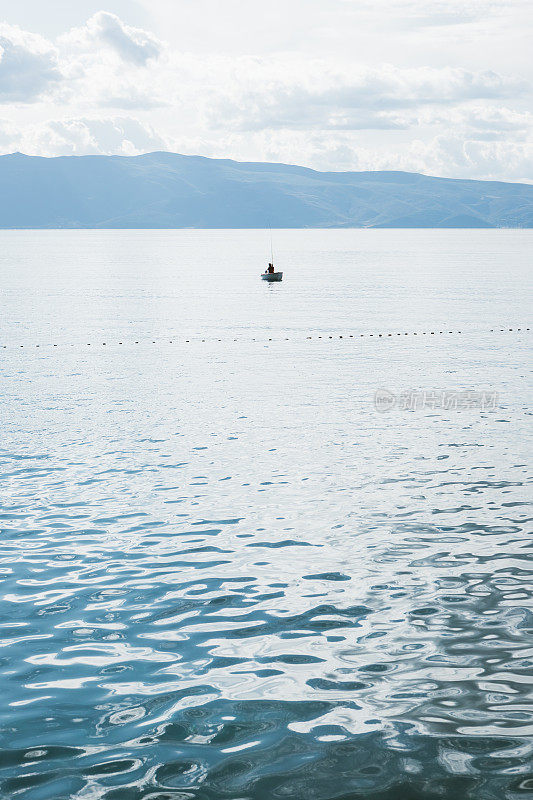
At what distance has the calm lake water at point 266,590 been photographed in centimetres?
1491

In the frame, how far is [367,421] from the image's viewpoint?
43625 millimetres

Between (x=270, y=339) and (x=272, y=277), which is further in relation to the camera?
(x=272, y=277)

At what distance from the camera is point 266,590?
22.5 m

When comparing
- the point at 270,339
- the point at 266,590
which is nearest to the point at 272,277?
the point at 270,339

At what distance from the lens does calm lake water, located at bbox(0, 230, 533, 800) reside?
587 inches

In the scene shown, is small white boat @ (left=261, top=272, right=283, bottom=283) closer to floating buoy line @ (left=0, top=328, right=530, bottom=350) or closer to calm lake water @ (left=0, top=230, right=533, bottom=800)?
floating buoy line @ (left=0, top=328, right=530, bottom=350)

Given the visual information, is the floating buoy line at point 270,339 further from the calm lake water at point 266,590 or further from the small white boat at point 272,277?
the small white boat at point 272,277

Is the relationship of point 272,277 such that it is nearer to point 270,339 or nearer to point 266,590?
point 270,339

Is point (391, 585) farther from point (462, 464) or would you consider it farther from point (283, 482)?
point (462, 464)

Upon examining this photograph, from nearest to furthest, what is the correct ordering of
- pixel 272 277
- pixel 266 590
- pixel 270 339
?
pixel 266 590 < pixel 270 339 < pixel 272 277

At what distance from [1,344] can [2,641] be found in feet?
198

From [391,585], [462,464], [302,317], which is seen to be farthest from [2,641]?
[302,317]

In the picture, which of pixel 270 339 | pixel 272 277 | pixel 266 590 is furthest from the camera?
pixel 272 277

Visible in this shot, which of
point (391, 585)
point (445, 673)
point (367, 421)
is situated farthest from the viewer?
point (367, 421)
